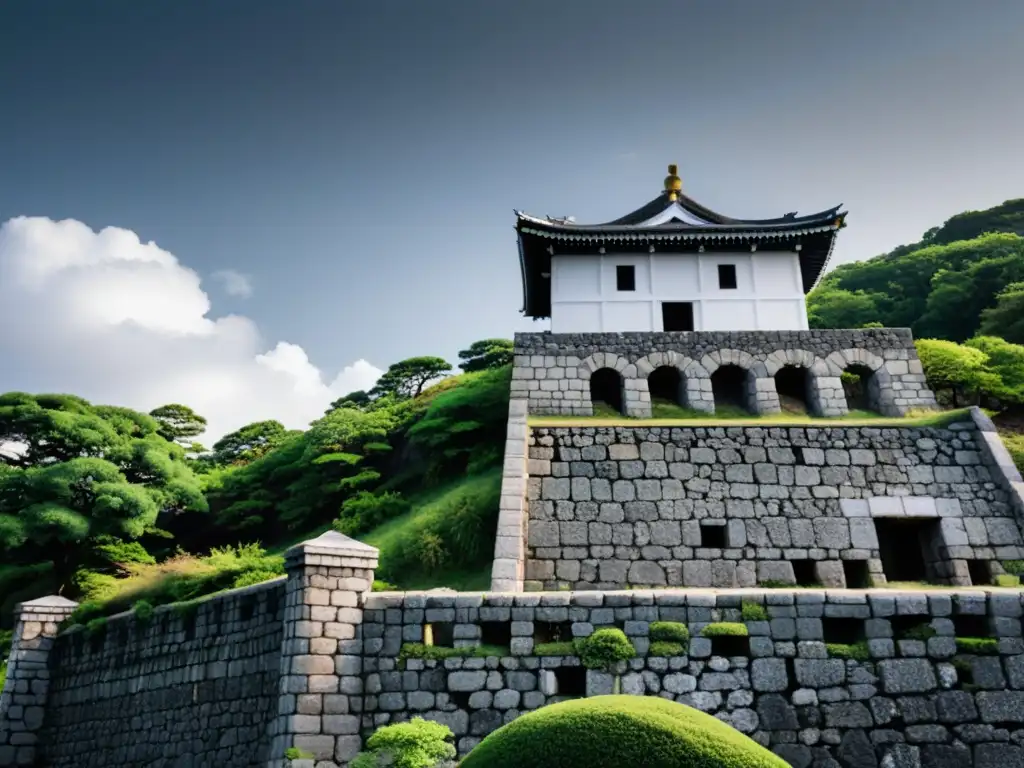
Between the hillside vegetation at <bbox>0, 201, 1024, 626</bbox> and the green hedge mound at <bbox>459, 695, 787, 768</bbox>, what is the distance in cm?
995

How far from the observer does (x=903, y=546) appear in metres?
17.7

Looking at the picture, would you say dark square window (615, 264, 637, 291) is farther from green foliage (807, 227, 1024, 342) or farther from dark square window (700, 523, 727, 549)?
green foliage (807, 227, 1024, 342)

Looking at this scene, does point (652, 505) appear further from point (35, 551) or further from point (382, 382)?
point (382, 382)

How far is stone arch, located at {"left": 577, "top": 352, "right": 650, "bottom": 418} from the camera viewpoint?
811 inches

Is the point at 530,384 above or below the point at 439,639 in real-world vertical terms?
above

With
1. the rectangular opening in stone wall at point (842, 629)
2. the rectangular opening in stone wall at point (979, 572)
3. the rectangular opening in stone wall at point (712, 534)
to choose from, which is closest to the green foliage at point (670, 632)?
the rectangular opening in stone wall at point (842, 629)

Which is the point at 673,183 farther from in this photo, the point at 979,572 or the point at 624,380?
the point at 979,572

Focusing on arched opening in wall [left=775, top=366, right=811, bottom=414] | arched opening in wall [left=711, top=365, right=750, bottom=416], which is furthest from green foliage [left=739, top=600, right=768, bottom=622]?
arched opening in wall [left=775, top=366, right=811, bottom=414]

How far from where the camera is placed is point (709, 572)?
52.5ft

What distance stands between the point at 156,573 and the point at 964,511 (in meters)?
16.3

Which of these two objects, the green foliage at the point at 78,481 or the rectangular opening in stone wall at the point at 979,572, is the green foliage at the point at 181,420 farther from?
the rectangular opening in stone wall at the point at 979,572

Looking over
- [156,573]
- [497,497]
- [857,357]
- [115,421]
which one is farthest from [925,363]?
[115,421]

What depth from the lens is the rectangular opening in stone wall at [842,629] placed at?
11.0m

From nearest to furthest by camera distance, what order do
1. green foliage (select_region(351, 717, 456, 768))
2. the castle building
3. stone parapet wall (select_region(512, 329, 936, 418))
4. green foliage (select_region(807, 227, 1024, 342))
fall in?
1. green foliage (select_region(351, 717, 456, 768))
2. stone parapet wall (select_region(512, 329, 936, 418))
3. the castle building
4. green foliage (select_region(807, 227, 1024, 342))
